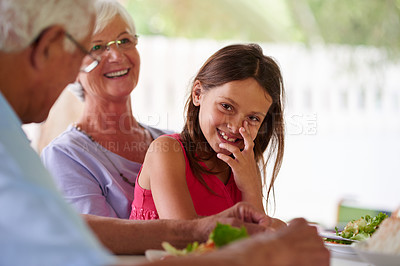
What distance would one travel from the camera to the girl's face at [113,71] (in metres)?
2.30

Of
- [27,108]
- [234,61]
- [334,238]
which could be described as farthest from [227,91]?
[27,108]

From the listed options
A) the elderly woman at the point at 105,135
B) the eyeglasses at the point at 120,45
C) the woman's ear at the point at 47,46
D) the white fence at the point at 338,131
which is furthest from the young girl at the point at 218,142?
the white fence at the point at 338,131

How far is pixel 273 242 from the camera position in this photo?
850mm

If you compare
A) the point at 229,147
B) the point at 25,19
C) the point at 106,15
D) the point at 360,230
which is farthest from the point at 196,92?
the point at 25,19

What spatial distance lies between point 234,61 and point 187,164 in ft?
1.52

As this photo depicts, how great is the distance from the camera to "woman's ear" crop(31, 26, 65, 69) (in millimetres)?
966

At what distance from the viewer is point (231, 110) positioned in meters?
1.88

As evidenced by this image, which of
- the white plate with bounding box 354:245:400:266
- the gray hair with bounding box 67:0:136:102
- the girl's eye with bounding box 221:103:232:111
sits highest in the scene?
the gray hair with bounding box 67:0:136:102

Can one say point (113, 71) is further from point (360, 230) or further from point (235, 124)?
point (360, 230)

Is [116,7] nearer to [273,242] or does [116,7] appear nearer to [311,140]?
[273,242]

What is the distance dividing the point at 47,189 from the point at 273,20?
778cm

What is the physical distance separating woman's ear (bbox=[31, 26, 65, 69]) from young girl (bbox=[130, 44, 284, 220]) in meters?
0.83

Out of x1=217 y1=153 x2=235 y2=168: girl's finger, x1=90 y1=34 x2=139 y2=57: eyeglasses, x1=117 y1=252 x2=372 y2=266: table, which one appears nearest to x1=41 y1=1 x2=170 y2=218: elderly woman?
x1=90 y1=34 x2=139 y2=57: eyeglasses

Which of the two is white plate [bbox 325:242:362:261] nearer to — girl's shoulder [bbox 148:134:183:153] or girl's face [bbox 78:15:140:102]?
girl's shoulder [bbox 148:134:183:153]
